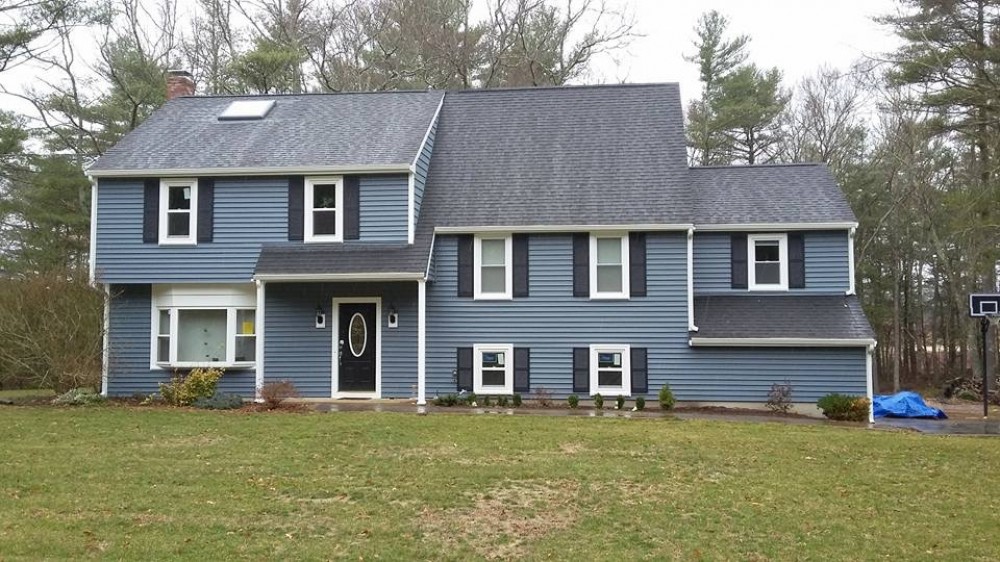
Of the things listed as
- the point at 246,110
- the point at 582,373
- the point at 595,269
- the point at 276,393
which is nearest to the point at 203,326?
the point at 276,393

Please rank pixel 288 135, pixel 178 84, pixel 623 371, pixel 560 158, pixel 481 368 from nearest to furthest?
pixel 623 371 → pixel 481 368 → pixel 288 135 → pixel 560 158 → pixel 178 84

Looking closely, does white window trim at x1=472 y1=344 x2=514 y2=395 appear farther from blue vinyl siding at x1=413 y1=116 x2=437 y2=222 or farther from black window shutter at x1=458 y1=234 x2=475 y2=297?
blue vinyl siding at x1=413 y1=116 x2=437 y2=222

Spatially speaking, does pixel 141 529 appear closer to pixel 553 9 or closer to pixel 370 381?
pixel 370 381

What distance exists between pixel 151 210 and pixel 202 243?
1.40 metres

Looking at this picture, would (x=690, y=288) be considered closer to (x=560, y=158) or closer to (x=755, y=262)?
(x=755, y=262)

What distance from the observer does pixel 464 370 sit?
1770 centimetres

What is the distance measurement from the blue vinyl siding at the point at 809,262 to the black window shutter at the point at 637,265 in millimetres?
1623

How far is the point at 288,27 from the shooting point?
106 ft

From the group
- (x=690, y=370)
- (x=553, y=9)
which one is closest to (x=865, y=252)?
(x=553, y=9)

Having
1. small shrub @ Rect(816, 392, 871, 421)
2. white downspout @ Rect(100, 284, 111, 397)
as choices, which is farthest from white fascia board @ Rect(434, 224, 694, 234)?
white downspout @ Rect(100, 284, 111, 397)

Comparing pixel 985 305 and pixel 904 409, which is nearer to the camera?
pixel 985 305

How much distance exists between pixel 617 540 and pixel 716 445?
5140 millimetres

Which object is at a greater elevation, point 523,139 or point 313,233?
point 523,139

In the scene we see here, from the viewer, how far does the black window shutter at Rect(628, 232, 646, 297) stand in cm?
1758
